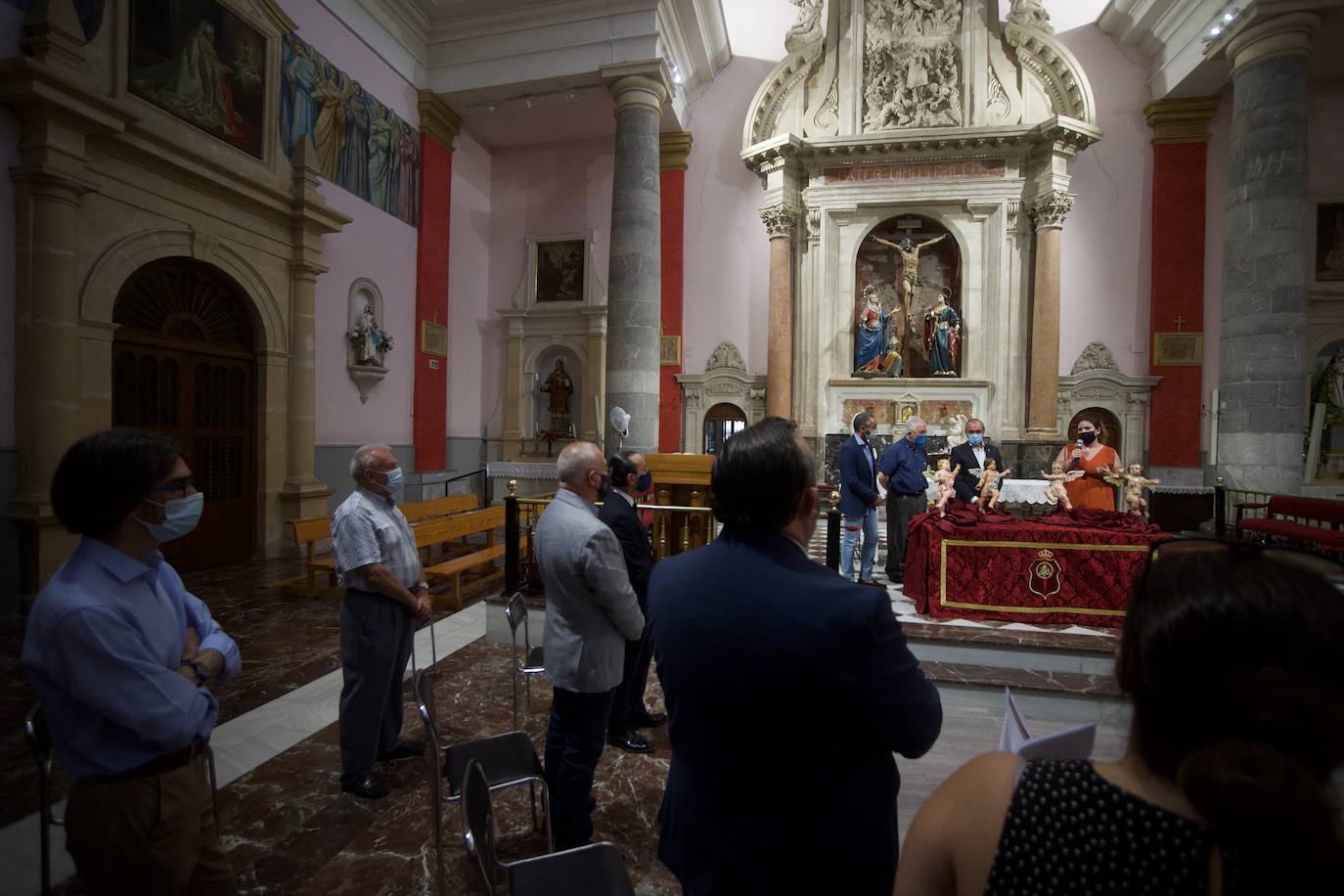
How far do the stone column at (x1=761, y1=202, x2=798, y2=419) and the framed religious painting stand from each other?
855 centimetres

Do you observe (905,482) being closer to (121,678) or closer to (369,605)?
(369,605)

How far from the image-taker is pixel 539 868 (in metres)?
1.71

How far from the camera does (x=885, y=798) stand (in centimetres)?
131

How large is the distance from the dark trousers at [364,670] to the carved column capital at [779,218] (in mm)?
10432

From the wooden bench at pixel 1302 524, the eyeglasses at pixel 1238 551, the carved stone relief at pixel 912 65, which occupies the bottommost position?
the wooden bench at pixel 1302 524

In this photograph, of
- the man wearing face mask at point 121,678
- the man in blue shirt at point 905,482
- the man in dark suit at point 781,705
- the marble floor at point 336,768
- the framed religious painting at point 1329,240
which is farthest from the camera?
the framed religious painting at point 1329,240

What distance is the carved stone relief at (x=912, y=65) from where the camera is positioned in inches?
459

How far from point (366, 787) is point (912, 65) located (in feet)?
43.7

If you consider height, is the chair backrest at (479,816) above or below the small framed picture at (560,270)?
below

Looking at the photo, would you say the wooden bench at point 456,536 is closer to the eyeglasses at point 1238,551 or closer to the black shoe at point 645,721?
the black shoe at point 645,721

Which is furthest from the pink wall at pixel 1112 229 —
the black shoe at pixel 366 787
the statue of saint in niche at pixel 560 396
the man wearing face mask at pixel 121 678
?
the man wearing face mask at pixel 121 678

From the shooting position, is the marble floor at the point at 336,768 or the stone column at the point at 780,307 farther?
the stone column at the point at 780,307

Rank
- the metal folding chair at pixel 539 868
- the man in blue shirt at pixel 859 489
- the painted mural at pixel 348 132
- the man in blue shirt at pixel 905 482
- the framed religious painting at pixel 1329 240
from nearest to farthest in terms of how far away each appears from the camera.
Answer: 1. the metal folding chair at pixel 539 868
2. the man in blue shirt at pixel 859 489
3. the man in blue shirt at pixel 905 482
4. the painted mural at pixel 348 132
5. the framed religious painting at pixel 1329 240

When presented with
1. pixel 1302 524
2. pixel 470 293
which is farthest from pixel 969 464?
pixel 470 293
